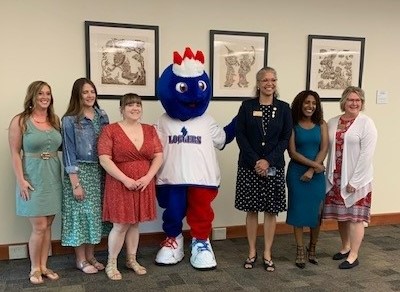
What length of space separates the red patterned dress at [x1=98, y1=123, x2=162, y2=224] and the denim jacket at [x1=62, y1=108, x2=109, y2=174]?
0.30ft

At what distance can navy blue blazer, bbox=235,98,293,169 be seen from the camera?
2984mm

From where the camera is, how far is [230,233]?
3918mm

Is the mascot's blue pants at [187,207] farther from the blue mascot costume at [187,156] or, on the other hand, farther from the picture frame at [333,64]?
the picture frame at [333,64]

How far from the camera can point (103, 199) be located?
9.70ft

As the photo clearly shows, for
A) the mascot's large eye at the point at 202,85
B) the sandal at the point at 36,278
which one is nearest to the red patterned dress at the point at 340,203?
the mascot's large eye at the point at 202,85

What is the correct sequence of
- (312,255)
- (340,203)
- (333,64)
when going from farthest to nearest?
(333,64) → (312,255) → (340,203)

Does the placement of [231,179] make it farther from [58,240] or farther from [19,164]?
[19,164]

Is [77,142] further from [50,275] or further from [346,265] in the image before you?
[346,265]

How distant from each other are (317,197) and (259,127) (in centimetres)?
72

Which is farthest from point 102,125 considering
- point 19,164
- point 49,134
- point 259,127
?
point 259,127

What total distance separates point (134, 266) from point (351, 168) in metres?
1.80

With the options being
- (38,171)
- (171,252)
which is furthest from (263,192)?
(38,171)

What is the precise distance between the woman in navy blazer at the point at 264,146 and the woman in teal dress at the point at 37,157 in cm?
134

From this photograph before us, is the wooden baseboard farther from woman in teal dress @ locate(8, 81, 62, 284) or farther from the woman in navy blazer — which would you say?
the woman in navy blazer
